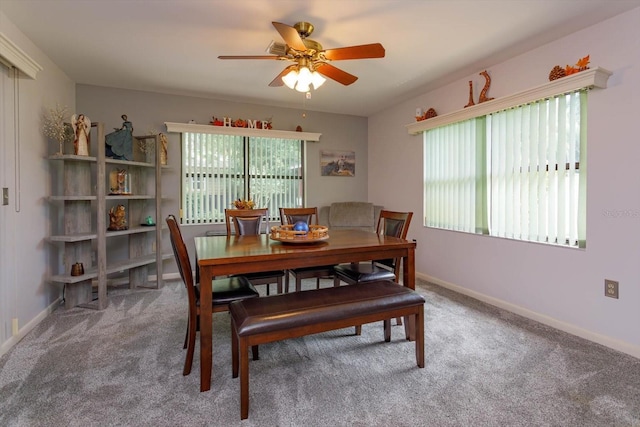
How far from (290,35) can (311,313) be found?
5.65 feet

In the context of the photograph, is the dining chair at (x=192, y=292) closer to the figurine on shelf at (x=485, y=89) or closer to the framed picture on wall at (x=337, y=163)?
the figurine on shelf at (x=485, y=89)

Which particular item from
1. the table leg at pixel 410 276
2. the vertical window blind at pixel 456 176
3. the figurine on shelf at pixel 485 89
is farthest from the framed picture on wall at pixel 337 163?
the table leg at pixel 410 276

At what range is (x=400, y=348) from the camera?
2.26 meters

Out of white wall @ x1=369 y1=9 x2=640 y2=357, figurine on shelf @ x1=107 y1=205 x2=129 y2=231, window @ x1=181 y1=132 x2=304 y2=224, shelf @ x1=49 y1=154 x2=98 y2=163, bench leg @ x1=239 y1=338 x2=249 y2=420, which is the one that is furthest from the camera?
window @ x1=181 y1=132 x2=304 y2=224

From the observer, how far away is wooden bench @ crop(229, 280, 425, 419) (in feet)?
5.16

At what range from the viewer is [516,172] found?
296 centimetres

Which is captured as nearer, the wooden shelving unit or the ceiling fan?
the ceiling fan

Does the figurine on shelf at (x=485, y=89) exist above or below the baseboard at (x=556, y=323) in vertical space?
above

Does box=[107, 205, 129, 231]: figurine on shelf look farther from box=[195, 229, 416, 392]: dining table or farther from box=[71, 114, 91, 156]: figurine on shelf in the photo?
box=[195, 229, 416, 392]: dining table

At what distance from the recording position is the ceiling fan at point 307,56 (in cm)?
212

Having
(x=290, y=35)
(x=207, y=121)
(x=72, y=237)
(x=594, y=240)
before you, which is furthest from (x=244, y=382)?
(x=207, y=121)

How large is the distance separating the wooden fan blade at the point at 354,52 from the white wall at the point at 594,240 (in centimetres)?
168

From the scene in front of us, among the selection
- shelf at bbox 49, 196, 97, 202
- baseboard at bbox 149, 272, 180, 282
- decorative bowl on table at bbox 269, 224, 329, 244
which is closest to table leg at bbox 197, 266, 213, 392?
decorative bowl on table at bbox 269, 224, 329, 244

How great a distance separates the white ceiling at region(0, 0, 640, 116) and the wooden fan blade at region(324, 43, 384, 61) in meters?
0.32
